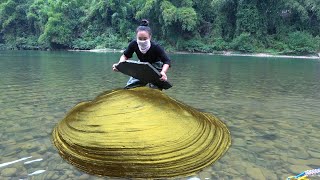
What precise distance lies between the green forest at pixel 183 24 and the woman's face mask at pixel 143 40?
39.4 metres

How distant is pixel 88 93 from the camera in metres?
10.2

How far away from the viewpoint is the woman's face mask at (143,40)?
4.52m

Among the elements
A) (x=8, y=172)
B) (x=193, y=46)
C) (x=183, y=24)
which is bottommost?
(x=8, y=172)

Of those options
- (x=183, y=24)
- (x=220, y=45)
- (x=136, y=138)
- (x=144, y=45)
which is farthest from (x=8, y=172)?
(x=183, y=24)

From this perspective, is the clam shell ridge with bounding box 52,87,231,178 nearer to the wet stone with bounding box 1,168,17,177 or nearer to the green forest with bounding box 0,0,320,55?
the wet stone with bounding box 1,168,17,177

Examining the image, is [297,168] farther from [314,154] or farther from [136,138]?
[136,138]

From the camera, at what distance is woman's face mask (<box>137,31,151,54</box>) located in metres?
4.52

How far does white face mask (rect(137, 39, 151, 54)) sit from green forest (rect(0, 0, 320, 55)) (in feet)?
129

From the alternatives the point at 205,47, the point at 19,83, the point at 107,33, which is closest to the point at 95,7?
the point at 107,33

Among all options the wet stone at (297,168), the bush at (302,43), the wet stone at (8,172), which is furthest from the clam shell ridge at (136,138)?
the bush at (302,43)

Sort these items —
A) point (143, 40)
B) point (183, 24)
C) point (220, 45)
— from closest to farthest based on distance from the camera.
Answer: point (143, 40), point (220, 45), point (183, 24)

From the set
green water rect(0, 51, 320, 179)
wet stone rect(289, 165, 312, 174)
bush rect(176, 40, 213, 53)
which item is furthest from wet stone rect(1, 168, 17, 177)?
bush rect(176, 40, 213, 53)

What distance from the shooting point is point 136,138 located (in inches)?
140

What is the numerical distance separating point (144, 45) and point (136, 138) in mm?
1544
